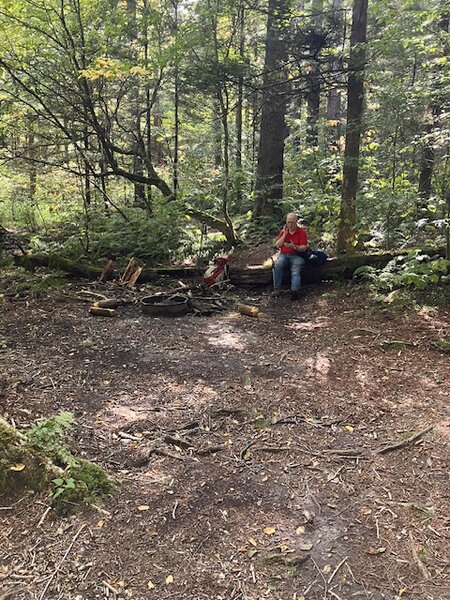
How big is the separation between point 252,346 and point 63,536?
3612mm

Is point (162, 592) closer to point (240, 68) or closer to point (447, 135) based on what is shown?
point (447, 135)

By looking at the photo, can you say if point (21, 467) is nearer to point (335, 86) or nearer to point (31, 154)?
point (335, 86)

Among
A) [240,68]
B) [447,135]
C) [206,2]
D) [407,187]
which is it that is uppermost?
[206,2]

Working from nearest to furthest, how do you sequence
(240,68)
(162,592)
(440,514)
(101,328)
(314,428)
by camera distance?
(162,592), (440,514), (314,428), (101,328), (240,68)

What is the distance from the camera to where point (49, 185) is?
1385 centimetres

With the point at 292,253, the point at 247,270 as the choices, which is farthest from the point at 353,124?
the point at 247,270

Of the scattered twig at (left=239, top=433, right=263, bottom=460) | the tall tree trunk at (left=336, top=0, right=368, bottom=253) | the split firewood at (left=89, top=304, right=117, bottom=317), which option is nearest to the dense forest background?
the tall tree trunk at (left=336, top=0, right=368, bottom=253)

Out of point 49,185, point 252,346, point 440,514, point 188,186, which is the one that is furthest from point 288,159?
point 440,514

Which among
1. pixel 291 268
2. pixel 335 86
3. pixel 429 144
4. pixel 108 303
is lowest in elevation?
pixel 108 303

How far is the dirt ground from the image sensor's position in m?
2.46

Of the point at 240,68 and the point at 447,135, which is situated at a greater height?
the point at 240,68

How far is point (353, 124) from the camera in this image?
8.01 meters

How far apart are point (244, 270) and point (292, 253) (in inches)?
41.4

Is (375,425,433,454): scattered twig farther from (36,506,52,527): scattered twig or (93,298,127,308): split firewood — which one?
(93,298,127,308): split firewood
